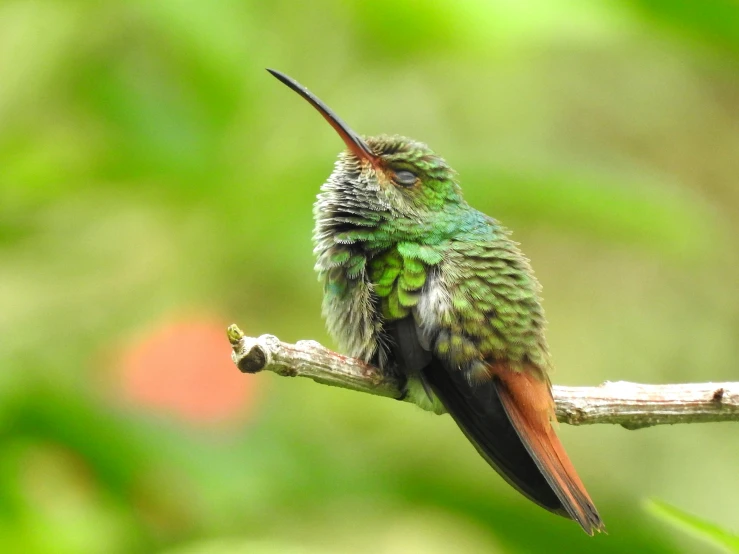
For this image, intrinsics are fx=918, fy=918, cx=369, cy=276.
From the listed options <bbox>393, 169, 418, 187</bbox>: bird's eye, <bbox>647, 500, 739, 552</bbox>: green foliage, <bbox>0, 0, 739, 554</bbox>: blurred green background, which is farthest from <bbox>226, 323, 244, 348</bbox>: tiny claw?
<bbox>393, 169, 418, 187</bbox>: bird's eye

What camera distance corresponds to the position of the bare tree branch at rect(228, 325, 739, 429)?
2.29 m

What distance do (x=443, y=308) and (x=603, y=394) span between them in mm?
533

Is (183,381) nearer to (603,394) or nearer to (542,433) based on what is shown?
(542,433)

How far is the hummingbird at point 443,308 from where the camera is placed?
2617 millimetres

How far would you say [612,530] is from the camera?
2.61m

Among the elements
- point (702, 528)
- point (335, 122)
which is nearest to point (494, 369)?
point (335, 122)

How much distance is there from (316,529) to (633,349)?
12.9 feet

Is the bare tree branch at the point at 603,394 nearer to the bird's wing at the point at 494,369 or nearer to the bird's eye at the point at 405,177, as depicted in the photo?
the bird's wing at the point at 494,369

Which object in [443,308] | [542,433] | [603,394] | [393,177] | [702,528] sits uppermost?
[393,177]

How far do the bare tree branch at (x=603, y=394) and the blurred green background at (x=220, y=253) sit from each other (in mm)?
274

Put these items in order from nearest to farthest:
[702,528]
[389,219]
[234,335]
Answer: [702,528]
[234,335]
[389,219]

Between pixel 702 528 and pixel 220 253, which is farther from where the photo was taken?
pixel 220 253

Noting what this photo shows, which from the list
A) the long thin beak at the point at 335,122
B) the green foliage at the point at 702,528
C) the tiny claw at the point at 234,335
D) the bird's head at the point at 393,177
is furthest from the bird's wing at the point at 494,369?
the green foliage at the point at 702,528

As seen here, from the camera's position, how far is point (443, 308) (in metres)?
2.73
